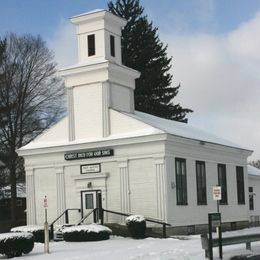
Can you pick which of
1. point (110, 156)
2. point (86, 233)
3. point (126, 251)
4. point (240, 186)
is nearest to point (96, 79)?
point (110, 156)

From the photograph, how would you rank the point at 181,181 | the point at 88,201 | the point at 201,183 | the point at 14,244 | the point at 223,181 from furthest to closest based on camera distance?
the point at 223,181 → the point at 201,183 → the point at 88,201 → the point at 181,181 → the point at 14,244

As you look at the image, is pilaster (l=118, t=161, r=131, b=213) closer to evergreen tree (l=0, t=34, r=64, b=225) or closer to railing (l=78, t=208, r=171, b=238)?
railing (l=78, t=208, r=171, b=238)

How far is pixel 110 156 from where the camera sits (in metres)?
37.9

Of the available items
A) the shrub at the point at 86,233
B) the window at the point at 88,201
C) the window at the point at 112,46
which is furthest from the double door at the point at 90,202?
the window at the point at 112,46

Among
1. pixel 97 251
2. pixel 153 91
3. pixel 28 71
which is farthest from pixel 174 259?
pixel 153 91

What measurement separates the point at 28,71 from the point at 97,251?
3405cm

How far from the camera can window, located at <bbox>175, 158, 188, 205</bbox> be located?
123 ft

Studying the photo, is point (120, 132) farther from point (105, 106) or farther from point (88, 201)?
point (88, 201)

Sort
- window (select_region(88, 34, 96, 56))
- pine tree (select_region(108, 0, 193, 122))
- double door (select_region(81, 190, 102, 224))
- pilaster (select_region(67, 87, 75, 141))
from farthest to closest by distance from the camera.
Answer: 1. pine tree (select_region(108, 0, 193, 122))
2. window (select_region(88, 34, 96, 56))
3. pilaster (select_region(67, 87, 75, 141))
4. double door (select_region(81, 190, 102, 224))

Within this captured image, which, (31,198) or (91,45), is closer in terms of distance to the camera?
(91,45)

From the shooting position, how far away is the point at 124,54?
231 feet

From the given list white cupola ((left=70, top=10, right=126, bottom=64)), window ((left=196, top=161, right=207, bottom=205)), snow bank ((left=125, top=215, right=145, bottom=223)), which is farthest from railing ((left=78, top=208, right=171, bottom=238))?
white cupola ((left=70, top=10, right=126, bottom=64))

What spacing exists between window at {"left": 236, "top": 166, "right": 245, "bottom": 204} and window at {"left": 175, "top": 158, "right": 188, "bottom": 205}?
875 cm

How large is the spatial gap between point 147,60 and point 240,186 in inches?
1100
